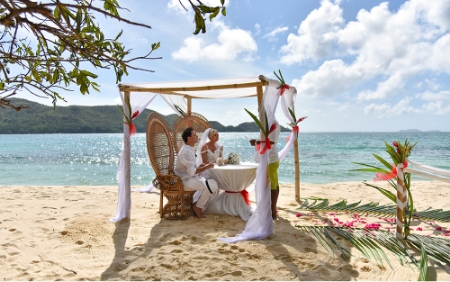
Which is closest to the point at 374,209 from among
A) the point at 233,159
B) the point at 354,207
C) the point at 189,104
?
the point at 354,207

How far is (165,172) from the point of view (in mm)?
5285

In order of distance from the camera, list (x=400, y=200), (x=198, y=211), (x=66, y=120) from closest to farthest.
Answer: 1. (x=400, y=200)
2. (x=198, y=211)
3. (x=66, y=120)

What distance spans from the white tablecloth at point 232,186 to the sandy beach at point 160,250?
0.19m

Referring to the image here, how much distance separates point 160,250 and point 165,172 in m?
1.84

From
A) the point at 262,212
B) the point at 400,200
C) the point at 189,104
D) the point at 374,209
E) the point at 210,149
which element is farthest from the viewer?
the point at 189,104

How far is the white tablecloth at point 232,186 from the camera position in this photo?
5.01 m

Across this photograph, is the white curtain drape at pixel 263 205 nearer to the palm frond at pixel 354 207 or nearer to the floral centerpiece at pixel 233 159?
the floral centerpiece at pixel 233 159

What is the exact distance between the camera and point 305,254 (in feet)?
11.3

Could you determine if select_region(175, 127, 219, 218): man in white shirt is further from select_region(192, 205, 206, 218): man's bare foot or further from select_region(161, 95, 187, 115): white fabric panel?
select_region(161, 95, 187, 115): white fabric panel

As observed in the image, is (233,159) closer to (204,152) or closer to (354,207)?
(204,152)

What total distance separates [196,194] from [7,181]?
37.3 feet

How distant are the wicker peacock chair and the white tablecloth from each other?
0.44 meters

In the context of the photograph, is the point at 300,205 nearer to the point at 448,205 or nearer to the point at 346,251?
the point at 346,251

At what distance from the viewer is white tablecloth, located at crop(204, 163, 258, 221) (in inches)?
197
